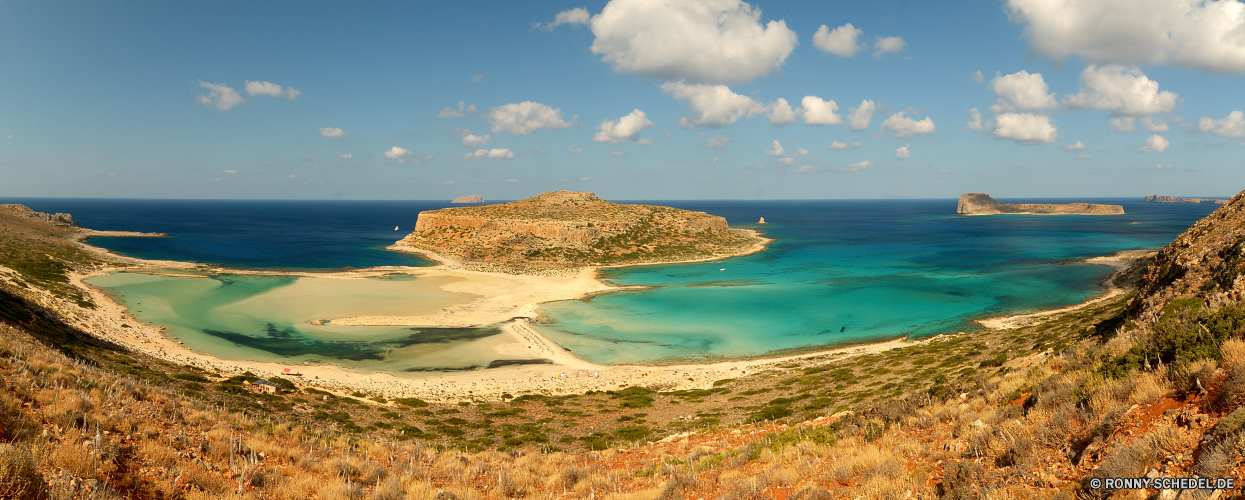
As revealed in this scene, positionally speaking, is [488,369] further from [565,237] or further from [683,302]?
[565,237]

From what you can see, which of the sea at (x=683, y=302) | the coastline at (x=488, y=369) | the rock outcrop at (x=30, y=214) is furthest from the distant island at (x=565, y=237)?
the rock outcrop at (x=30, y=214)

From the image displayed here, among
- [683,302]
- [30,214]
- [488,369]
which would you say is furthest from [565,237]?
[30,214]

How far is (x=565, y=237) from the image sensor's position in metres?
97.3

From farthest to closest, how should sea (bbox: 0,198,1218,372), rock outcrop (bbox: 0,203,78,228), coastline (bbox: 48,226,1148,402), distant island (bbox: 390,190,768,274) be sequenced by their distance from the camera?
rock outcrop (bbox: 0,203,78,228) → distant island (bbox: 390,190,768,274) → sea (bbox: 0,198,1218,372) → coastline (bbox: 48,226,1148,402)

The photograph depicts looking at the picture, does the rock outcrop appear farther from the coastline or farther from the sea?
the coastline

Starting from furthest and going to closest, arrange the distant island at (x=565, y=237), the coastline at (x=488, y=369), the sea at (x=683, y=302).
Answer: the distant island at (x=565, y=237) < the sea at (x=683, y=302) < the coastline at (x=488, y=369)

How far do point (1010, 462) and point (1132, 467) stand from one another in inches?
90.2

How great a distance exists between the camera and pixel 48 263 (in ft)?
208

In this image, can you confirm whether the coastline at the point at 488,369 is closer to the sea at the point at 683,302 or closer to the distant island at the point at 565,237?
the sea at the point at 683,302

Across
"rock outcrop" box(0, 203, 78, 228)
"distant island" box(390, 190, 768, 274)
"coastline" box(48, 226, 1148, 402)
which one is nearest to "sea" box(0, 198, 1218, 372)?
"coastline" box(48, 226, 1148, 402)

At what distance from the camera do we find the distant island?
302ft

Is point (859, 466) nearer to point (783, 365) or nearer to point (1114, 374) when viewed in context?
point (1114, 374)

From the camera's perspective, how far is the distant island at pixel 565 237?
302 ft

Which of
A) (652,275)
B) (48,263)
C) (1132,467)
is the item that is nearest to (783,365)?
(1132,467)
